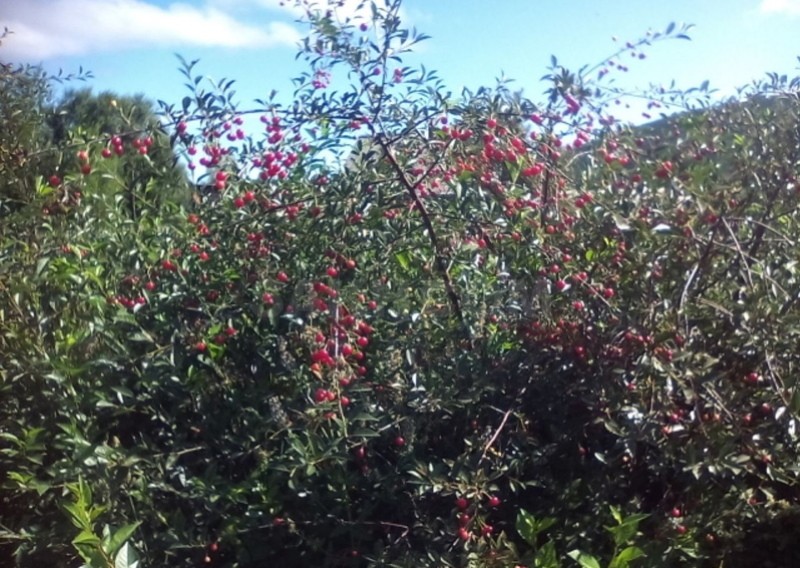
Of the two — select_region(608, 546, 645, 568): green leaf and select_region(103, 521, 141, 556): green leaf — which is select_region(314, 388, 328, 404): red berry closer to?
select_region(103, 521, 141, 556): green leaf

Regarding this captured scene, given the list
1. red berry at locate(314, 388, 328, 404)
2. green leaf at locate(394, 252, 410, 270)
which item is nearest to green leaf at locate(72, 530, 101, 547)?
red berry at locate(314, 388, 328, 404)

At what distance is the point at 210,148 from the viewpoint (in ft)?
11.7

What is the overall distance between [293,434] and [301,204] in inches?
33.2

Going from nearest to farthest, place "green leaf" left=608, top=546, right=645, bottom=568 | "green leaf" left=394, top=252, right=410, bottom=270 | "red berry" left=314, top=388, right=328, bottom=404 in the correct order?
"green leaf" left=608, top=546, right=645, bottom=568
"red berry" left=314, top=388, right=328, bottom=404
"green leaf" left=394, top=252, right=410, bottom=270

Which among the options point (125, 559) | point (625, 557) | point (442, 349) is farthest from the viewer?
point (442, 349)

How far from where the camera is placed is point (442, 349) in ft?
11.0

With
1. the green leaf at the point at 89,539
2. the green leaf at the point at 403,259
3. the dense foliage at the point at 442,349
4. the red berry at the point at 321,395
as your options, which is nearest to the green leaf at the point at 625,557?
the dense foliage at the point at 442,349

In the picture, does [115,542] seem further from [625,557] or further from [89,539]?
[625,557]

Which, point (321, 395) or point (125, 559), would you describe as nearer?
point (125, 559)

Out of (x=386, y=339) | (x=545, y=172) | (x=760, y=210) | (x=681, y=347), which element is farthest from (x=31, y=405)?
(x=760, y=210)

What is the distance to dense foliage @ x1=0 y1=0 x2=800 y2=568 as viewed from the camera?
2996 mm

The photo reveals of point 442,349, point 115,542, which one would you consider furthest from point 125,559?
point 442,349

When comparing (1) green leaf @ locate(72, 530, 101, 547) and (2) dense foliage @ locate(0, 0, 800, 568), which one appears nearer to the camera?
(1) green leaf @ locate(72, 530, 101, 547)

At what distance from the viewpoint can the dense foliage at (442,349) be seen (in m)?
3.00
